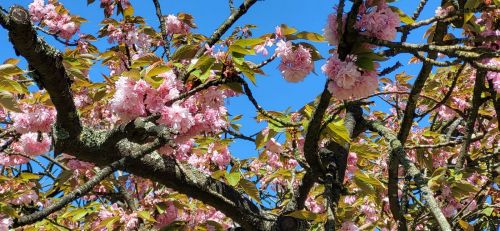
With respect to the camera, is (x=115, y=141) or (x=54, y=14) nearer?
(x=115, y=141)

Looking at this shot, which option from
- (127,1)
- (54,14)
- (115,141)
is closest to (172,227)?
(115,141)

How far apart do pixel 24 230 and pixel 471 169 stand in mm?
2915

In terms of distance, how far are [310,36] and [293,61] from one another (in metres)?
0.12

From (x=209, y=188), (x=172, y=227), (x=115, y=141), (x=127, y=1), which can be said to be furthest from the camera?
(x=127, y=1)

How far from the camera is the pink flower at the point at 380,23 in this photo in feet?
5.58

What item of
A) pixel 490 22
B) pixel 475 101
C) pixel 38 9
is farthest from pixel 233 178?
pixel 38 9

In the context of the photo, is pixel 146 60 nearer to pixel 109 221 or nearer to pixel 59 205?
pixel 59 205

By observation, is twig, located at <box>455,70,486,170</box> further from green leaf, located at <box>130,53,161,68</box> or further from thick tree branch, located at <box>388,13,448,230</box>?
green leaf, located at <box>130,53,161,68</box>

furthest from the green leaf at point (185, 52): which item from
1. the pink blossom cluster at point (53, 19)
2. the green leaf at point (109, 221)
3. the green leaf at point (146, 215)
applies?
the pink blossom cluster at point (53, 19)

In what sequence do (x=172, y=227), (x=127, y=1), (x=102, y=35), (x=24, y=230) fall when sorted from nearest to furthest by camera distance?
(x=172, y=227) → (x=24, y=230) → (x=102, y=35) → (x=127, y=1)

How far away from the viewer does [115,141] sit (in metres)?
2.47

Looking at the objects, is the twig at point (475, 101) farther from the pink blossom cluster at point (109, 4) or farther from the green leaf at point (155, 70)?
the pink blossom cluster at point (109, 4)

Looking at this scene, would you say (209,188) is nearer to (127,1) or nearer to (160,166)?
(160,166)

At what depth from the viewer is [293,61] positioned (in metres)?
2.16
